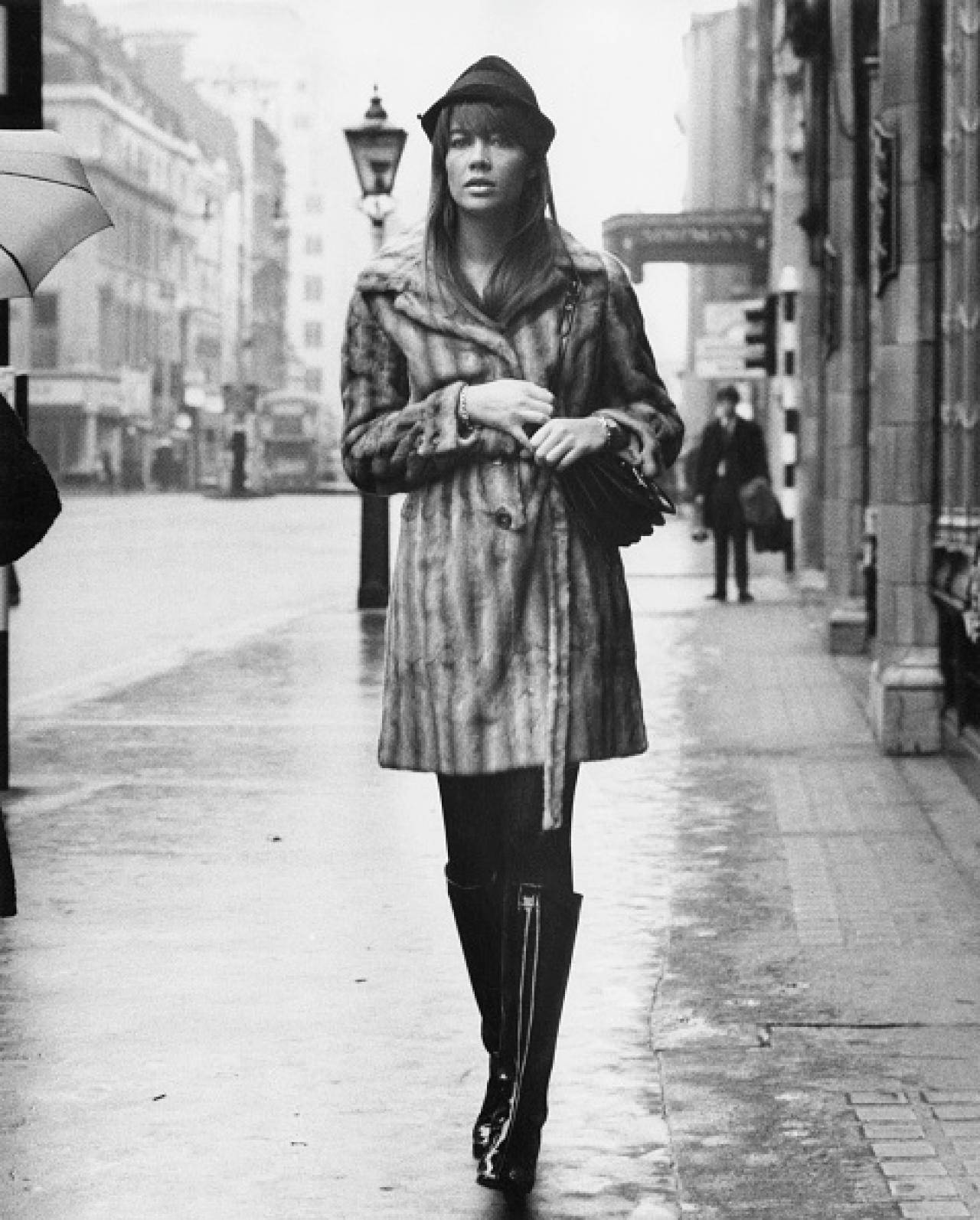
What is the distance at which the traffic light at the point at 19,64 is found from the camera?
959 centimetres

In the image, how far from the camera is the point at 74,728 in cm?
1262

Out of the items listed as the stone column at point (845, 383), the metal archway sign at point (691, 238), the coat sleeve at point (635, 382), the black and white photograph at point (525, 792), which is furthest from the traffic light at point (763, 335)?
the coat sleeve at point (635, 382)

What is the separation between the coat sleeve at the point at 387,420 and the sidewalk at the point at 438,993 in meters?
1.19

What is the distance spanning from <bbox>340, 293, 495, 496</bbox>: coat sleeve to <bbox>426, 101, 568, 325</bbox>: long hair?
153mm

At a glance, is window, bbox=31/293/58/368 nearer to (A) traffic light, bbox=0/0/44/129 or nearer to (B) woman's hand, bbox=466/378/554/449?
(A) traffic light, bbox=0/0/44/129

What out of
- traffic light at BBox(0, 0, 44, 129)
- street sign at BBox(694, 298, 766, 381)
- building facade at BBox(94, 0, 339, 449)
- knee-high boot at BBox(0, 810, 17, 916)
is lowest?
knee-high boot at BBox(0, 810, 17, 916)

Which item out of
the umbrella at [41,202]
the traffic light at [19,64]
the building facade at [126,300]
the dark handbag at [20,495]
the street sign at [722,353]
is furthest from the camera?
the building facade at [126,300]

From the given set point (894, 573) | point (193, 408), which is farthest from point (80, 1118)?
point (193, 408)

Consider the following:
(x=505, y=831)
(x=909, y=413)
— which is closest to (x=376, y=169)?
(x=909, y=413)

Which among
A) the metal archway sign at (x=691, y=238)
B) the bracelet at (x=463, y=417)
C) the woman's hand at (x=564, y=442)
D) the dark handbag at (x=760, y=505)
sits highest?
the metal archway sign at (x=691, y=238)

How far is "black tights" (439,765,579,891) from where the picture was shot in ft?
15.5

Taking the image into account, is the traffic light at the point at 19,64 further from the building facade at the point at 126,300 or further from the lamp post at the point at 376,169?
the building facade at the point at 126,300

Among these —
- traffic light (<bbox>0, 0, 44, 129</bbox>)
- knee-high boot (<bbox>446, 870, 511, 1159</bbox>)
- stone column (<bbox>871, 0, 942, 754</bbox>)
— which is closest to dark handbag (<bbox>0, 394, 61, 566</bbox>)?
knee-high boot (<bbox>446, 870, 511, 1159</bbox>)

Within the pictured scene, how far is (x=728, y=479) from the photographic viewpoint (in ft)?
77.0
